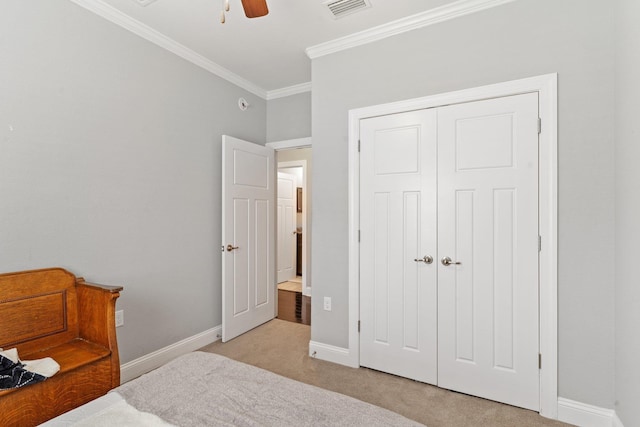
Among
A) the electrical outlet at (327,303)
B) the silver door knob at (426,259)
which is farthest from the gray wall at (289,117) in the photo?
the silver door knob at (426,259)

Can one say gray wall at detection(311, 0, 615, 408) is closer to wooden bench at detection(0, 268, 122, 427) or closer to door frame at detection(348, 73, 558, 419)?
door frame at detection(348, 73, 558, 419)

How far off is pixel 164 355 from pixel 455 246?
2561mm

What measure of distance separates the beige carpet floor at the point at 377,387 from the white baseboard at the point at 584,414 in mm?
80

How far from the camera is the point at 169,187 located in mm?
2826

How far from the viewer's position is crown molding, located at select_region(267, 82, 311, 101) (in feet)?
12.1

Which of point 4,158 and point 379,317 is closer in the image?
point 4,158

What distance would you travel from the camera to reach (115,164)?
2412 millimetres

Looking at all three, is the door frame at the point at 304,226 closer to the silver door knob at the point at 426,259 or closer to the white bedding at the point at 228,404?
the silver door knob at the point at 426,259

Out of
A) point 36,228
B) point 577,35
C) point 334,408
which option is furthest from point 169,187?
point 577,35

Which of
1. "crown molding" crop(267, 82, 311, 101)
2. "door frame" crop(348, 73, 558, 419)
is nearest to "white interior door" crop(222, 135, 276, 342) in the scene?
"crown molding" crop(267, 82, 311, 101)

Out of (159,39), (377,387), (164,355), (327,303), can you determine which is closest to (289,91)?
(159,39)

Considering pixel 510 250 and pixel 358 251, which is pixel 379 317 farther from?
pixel 510 250

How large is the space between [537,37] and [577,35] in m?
0.21

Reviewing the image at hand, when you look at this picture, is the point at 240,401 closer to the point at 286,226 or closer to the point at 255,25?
the point at 255,25
